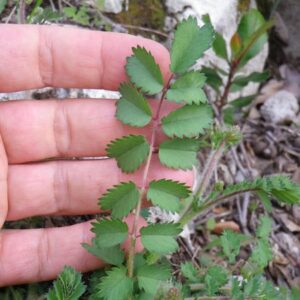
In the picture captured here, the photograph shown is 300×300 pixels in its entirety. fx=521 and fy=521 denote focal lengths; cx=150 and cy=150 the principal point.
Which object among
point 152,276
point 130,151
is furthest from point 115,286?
point 130,151

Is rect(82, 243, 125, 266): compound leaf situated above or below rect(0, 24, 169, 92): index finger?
below

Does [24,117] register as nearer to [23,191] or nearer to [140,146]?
[23,191]

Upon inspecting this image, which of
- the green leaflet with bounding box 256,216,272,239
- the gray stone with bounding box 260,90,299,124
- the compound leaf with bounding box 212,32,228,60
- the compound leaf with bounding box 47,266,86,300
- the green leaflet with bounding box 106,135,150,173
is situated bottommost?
the compound leaf with bounding box 47,266,86,300

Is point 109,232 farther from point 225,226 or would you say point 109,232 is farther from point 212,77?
point 212,77

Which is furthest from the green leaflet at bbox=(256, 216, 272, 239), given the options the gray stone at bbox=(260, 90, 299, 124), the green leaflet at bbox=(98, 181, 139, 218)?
the gray stone at bbox=(260, 90, 299, 124)

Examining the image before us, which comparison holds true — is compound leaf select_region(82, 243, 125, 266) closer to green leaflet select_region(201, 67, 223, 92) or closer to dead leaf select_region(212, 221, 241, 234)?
dead leaf select_region(212, 221, 241, 234)

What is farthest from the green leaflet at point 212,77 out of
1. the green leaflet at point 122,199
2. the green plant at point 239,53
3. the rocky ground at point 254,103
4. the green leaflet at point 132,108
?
the green leaflet at point 122,199

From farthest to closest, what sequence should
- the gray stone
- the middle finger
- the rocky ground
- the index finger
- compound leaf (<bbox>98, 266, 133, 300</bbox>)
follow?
the gray stone, the rocky ground, the middle finger, the index finger, compound leaf (<bbox>98, 266, 133, 300</bbox>)
